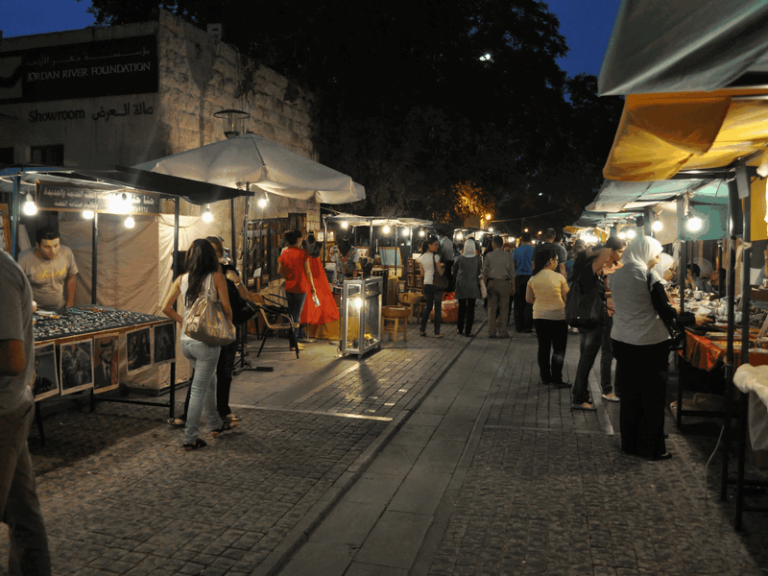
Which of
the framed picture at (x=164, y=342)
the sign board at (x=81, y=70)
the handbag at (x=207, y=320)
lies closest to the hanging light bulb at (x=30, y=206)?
the framed picture at (x=164, y=342)

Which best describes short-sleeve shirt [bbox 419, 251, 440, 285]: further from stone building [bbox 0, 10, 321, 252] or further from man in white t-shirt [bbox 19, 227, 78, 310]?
man in white t-shirt [bbox 19, 227, 78, 310]

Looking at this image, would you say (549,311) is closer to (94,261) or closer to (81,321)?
(81,321)

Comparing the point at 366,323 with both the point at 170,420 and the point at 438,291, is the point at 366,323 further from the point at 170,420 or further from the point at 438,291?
the point at 170,420

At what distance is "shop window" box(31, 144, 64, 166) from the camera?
10.7 meters

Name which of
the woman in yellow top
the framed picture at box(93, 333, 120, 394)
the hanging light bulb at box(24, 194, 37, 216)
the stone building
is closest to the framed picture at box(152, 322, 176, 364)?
the framed picture at box(93, 333, 120, 394)

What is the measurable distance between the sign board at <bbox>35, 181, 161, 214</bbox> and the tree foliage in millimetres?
9141

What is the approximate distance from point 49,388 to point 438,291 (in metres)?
8.43

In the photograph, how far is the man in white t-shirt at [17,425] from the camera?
269 cm

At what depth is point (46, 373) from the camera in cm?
491

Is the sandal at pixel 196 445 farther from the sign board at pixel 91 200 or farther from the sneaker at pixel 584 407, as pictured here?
the sneaker at pixel 584 407

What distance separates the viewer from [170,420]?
6.20m

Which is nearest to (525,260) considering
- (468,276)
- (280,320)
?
(468,276)

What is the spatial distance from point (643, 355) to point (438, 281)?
687 centimetres

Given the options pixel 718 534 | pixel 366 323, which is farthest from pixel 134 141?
pixel 718 534
